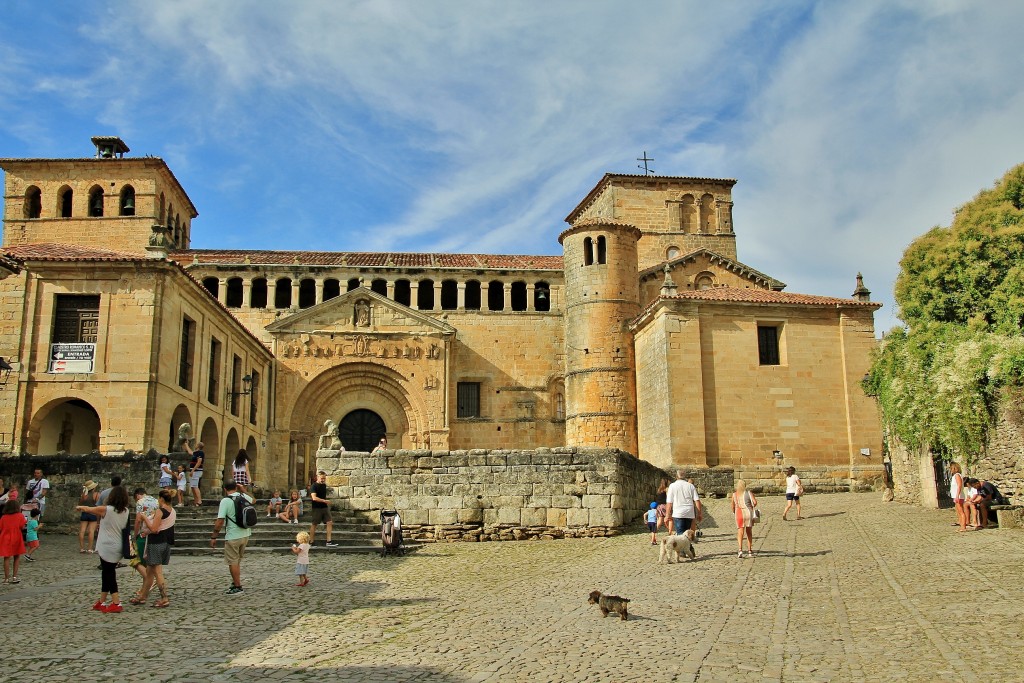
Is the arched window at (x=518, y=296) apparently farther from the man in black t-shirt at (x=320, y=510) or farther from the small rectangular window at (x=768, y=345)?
the man in black t-shirt at (x=320, y=510)

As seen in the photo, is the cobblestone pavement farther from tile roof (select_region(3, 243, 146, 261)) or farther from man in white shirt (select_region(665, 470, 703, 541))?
tile roof (select_region(3, 243, 146, 261))

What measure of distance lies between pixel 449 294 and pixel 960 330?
835 inches

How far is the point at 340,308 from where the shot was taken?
34281 mm

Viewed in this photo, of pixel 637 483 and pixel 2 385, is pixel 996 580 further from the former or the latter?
pixel 2 385

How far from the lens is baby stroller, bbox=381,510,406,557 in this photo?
53.3 feet

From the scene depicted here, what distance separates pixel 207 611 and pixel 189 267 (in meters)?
26.8

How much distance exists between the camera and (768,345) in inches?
1083

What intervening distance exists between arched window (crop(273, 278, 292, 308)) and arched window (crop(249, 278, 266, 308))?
24.9 inches

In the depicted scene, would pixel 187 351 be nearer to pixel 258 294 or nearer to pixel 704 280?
pixel 258 294

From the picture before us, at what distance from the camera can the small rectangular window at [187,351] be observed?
987 inches

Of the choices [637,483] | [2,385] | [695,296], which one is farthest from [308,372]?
[637,483]

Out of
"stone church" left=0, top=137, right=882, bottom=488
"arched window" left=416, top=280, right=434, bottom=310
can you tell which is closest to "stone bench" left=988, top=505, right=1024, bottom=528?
"stone church" left=0, top=137, right=882, bottom=488

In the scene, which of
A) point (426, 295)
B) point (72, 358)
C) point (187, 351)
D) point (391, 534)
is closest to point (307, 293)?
point (426, 295)

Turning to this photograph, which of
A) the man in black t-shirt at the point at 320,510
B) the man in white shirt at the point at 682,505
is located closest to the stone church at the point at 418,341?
the man in black t-shirt at the point at 320,510
